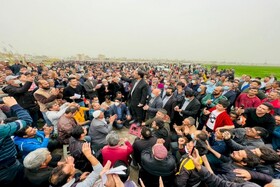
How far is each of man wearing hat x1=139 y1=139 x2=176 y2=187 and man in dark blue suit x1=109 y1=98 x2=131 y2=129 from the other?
3224 mm

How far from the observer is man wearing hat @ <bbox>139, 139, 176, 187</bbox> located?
7.49 feet

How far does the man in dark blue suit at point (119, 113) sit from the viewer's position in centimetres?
557

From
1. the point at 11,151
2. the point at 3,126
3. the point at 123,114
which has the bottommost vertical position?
the point at 123,114

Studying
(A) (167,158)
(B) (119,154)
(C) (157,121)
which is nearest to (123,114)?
(C) (157,121)

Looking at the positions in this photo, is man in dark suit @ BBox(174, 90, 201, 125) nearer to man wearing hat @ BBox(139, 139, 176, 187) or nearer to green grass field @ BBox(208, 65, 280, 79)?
man wearing hat @ BBox(139, 139, 176, 187)

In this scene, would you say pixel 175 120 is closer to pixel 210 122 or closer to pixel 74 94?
pixel 210 122

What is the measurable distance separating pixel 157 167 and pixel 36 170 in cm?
173

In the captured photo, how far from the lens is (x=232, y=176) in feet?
6.82

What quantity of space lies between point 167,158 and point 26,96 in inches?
178

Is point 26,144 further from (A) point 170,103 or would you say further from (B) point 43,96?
(A) point 170,103

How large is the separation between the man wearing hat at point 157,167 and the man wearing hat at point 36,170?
1.44 m

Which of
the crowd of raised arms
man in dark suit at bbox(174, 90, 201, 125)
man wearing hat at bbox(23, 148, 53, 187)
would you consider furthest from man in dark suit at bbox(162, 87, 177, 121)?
man wearing hat at bbox(23, 148, 53, 187)

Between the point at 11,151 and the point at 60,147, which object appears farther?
the point at 60,147

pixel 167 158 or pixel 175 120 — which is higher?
pixel 167 158
